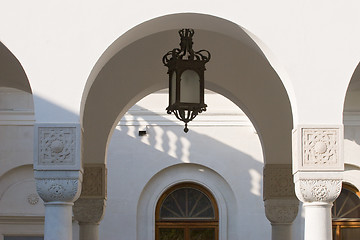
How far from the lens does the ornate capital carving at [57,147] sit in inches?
217

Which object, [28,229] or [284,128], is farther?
[28,229]

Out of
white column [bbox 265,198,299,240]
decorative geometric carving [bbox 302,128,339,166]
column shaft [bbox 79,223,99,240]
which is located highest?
decorative geometric carving [bbox 302,128,339,166]

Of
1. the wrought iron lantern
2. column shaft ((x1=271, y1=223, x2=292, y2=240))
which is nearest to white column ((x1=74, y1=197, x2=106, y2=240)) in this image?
column shaft ((x1=271, y1=223, x2=292, y2=240))

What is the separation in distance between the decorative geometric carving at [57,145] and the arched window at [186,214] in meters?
7.27

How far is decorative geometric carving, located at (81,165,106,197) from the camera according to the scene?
8172 mm

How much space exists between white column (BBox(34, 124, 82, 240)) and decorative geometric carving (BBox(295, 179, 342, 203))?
164 centimetres

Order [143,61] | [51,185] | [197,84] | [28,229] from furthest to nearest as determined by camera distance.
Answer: [28,229] < [143,61] < [197,84] < [51,185]

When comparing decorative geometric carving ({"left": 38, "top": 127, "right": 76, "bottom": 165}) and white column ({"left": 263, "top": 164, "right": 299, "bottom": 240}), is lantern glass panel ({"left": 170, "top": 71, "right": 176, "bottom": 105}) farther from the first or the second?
white column ({"left": 263, "top": 164, "right": 299, "bottom": 240})

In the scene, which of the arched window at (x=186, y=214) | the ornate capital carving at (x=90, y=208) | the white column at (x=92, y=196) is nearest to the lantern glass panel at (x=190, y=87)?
the white column at (x=92, y=196)

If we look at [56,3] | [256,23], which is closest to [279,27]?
[256,23]

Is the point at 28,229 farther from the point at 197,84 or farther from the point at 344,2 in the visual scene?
the point at 344,2

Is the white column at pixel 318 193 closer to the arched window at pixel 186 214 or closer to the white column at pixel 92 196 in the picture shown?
the white column at pixel 92 196

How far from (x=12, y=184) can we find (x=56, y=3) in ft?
23.9

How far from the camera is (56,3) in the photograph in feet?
18.6
